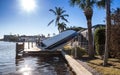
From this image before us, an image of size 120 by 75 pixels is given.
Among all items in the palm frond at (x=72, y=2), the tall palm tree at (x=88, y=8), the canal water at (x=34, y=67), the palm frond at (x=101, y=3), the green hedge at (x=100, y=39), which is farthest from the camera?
the green hedge at (x=100, y=39)

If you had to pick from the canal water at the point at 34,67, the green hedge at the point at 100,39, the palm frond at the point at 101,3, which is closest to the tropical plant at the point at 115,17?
the canal water at the point at 34,67

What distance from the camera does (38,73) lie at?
56.3 feet

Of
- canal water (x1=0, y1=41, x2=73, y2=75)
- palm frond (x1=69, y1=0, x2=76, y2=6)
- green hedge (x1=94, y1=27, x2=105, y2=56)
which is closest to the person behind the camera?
canal water (x1=0, y1=41, x2=73, y2=75)

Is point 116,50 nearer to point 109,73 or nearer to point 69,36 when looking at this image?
point 109,73

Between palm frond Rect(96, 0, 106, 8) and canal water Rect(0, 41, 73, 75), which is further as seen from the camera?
palm frond Rect(96, 0, 106, 8)

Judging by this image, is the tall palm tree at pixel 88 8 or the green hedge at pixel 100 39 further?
the green hedge at pixel 100 39

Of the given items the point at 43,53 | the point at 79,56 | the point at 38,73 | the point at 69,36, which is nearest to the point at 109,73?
the point at 38,73

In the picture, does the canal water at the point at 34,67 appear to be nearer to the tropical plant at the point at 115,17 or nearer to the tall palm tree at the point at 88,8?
the tall palm tree at the point at 88,8

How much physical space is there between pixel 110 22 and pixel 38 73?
6849 mm

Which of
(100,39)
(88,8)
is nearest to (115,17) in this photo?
(88,8)

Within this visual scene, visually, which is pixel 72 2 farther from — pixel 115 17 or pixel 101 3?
pixel 115 17

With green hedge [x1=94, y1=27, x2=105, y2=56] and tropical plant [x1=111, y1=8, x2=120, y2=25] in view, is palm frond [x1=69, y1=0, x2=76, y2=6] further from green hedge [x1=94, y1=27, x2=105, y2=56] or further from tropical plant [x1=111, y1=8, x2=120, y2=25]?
tropical plant [x1=111, y1=8, x2=120, y2=25]

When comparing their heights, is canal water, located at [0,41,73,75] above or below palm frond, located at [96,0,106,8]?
below

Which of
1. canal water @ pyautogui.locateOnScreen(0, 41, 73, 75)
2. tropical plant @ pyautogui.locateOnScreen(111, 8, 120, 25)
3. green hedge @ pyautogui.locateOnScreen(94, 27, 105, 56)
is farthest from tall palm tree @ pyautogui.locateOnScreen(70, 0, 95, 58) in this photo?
tropical plant @ pyautogui.locateOnScreen(111, 8, 120, 25)
